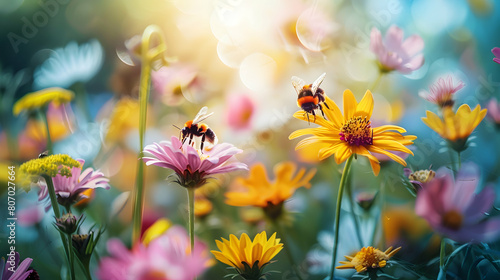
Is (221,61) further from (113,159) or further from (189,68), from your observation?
(113,159)

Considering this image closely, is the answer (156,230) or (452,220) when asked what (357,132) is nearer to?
(452,220)

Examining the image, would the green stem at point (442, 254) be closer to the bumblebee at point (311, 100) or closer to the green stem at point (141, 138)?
the bumblebee at point (311, 100)

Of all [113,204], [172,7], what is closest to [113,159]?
[113,204]

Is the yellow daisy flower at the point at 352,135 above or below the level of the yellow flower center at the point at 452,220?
above

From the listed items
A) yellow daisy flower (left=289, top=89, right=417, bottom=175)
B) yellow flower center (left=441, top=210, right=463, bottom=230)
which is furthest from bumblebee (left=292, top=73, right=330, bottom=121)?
yellow flower center (left=441, top=210, right=463, bottom=230)

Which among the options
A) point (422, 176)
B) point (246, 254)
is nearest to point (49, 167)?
point (246, 254)

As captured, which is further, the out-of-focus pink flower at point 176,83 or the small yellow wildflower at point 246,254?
the out-of-focus pink flower at point 176,83

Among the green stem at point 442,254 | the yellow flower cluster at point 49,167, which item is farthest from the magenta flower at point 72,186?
the green stem at point 442,254
